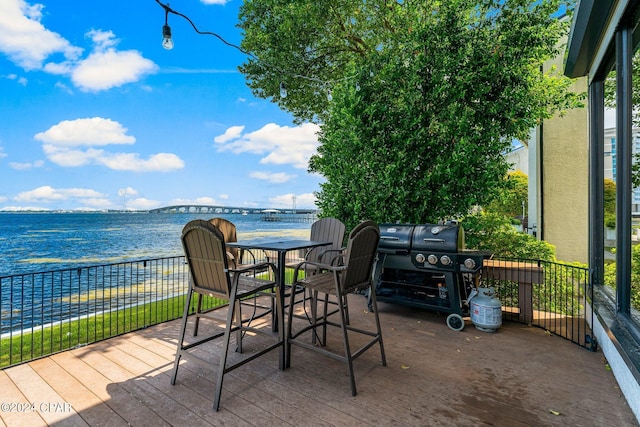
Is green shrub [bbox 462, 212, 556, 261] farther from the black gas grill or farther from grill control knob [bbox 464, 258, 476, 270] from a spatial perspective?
grill control knob [bbox 464, 258, 476, 270]

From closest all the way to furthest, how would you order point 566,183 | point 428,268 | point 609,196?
point 428,268, point 609,196, point 566,183

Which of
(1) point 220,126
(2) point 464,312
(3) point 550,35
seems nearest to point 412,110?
(3) point 550,35

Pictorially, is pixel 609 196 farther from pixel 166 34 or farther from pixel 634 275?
pixel 166 34

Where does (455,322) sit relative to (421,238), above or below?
below

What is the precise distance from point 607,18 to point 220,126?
59.7m

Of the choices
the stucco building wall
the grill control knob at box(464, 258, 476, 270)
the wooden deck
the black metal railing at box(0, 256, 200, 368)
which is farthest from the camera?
the stucco building wall

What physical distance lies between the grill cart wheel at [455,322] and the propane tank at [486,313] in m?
0.16

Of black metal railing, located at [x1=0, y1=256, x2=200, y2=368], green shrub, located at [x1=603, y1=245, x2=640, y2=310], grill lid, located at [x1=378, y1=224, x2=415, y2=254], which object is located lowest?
black metal railing, located at [x1=0, y1=256, x2=200, y2=368]

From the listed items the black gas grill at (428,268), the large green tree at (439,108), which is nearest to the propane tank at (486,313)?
the black gas grill at (428,268)

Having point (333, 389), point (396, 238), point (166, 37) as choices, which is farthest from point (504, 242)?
point (166, 37)

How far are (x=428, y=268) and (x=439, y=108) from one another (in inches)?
93.3

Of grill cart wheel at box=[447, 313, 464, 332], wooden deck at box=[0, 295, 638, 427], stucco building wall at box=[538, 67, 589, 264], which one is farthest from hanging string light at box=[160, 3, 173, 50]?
stucco building wall at box=[538, 67, 589, 264]

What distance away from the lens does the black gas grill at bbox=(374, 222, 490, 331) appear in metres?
3.54

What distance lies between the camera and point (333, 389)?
2309 millimetres
